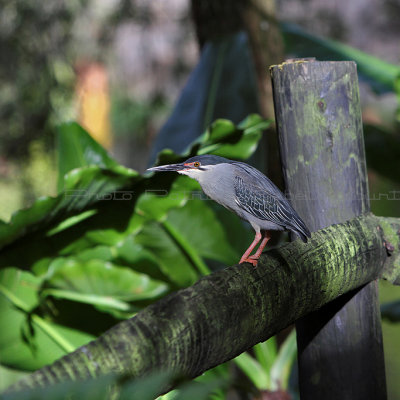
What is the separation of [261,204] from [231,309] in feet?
0.58

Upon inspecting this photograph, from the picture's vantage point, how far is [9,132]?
443 centimetres

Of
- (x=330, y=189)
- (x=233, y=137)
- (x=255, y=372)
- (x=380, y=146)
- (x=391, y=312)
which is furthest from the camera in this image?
(x=380, y=146)

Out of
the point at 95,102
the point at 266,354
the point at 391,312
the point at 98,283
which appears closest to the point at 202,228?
the point at 98,283

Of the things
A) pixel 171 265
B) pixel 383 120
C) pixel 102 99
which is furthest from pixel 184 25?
pixel 171 265

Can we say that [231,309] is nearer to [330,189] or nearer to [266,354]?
[330,189]

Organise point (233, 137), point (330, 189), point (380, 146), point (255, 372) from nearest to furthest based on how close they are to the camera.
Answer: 1. point (330, 189)
2. point (233, 137)
3. point (255, 372)
4. point (380, 146)

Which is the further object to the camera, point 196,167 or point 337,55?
point 337,55

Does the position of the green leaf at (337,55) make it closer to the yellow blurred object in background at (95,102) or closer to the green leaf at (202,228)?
the green leaf at (202,228)

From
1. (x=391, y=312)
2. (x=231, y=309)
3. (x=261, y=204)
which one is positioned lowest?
(x=391, y=312)

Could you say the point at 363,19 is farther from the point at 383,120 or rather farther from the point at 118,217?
the point at 118,217

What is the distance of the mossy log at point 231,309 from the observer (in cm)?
53

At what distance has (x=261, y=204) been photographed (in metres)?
0.78

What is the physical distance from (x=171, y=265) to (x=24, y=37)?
290cm

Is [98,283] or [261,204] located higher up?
[261,204]
